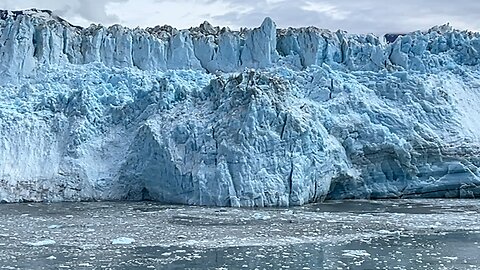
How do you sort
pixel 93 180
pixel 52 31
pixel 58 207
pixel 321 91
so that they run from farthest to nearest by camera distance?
1. pixel 52 31
2. pixel 321 91
3. pixel 93 180
4. pixel 58 207

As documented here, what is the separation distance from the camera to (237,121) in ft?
→ 46.8

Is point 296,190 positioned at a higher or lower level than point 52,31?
lower

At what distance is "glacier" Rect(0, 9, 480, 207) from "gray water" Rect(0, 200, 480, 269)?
77cm

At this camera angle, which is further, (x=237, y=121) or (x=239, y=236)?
(x=237, y=121)

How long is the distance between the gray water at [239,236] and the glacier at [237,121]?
767 millimetres

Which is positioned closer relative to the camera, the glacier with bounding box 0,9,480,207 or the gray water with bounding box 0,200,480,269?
the gray water with bounding box 0,200,480,269

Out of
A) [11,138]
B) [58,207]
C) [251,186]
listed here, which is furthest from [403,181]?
[11,138]

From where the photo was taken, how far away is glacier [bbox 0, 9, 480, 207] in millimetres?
14227

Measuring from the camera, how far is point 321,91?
1620cm

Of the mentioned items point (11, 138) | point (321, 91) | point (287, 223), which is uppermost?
point (321, 91)

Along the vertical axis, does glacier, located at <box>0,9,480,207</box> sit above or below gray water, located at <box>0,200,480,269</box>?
above

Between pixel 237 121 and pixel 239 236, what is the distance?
418 centimetres

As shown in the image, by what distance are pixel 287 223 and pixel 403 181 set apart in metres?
4.60

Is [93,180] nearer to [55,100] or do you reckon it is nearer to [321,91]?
[55,100]
